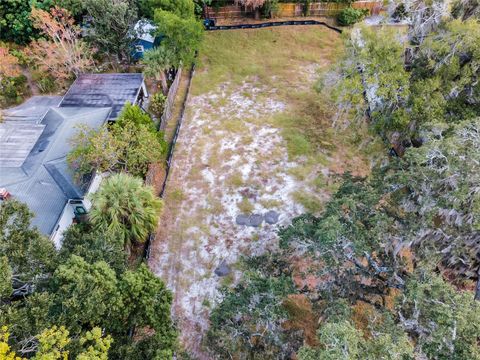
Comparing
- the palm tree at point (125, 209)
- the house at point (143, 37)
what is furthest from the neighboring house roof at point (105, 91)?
the palm tree at point (125, 209)

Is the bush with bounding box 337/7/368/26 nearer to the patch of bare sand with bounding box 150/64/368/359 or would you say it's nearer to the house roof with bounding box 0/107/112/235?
the patch of bare sand with bounding box 150/64/368/359

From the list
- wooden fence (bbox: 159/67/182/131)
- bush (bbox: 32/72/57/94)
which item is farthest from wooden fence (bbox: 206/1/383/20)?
bush (bbox: 32/72/57/94)

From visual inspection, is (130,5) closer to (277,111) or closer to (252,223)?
(277,111)

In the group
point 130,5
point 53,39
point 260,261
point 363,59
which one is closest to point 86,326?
point 260,261

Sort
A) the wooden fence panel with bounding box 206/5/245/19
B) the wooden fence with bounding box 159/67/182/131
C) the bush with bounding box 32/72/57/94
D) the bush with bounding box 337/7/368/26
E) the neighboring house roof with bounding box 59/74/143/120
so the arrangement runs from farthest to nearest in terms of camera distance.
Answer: the wooden fence panel with bounding box 206/5/245/19
the bush with bounding box 337/7/368/26
the bush with bounding box 32/72/57/94
the wooden fence with bounding box 159/67/182/131
the neighboring house roof with bounding box 59/74/143/120

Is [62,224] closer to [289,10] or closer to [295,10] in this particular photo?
[289,10]

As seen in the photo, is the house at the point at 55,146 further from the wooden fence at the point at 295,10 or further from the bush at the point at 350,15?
the bush at the point at 350,15
